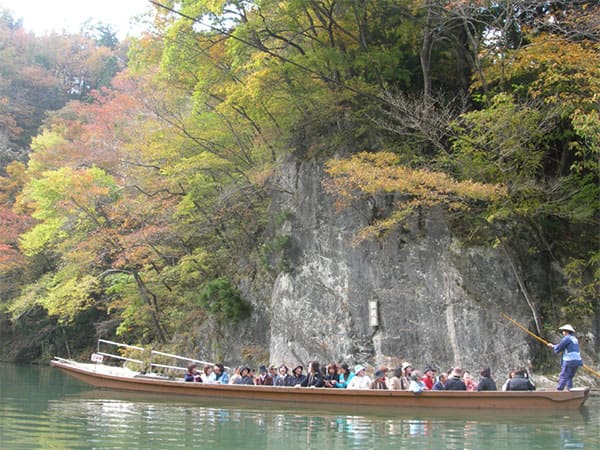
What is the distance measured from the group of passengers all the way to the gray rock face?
1.50m

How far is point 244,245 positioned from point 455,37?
10.2 m

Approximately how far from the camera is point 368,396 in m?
12.6

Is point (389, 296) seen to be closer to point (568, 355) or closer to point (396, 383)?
point (396, 383)

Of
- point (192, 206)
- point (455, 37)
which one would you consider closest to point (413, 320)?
point (455, 37)

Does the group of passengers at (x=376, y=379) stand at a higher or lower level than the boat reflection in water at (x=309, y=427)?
higher

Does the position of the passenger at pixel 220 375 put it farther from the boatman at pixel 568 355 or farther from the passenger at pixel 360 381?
the boatman at pixel 568 355

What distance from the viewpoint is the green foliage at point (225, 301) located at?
20.8 metres

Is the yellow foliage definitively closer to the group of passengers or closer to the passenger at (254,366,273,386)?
the group of passengers

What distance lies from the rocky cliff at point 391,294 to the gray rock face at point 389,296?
0.08 ft

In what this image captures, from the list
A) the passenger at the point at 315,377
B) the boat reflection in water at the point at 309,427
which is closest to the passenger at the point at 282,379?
the passenger at the point at 315,377

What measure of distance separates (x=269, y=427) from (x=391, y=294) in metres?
7.17

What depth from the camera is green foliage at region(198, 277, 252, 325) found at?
2075 cm

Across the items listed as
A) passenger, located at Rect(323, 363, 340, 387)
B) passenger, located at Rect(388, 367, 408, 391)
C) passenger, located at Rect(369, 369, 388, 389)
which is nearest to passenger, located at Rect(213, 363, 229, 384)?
passenger, located at Rect(323, 363, 340, 387)

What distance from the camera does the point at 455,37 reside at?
17.2m
